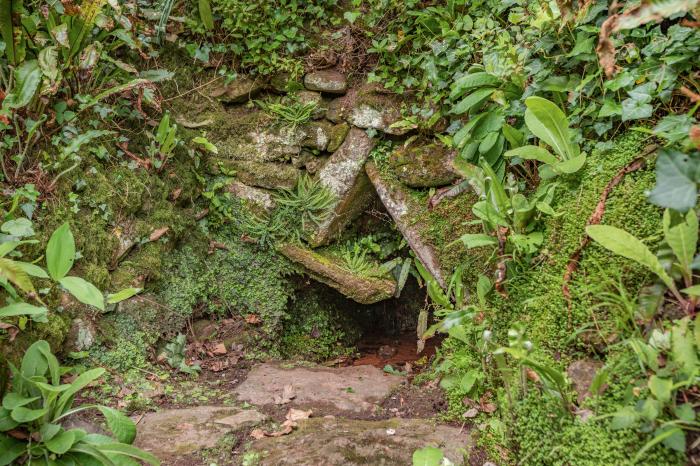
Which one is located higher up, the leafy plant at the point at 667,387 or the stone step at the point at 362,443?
the leafy plant at the point at 667,387

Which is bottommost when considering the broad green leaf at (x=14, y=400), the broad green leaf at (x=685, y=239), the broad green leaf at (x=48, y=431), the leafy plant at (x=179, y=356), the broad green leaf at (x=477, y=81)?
the leafy plant at (x=179, y=356)

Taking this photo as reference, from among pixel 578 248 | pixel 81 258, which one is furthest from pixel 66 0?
pixel 578 248

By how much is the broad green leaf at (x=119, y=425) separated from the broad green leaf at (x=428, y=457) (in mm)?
1427

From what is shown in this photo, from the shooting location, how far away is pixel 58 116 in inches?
145

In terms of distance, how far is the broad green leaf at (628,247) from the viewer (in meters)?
2.03

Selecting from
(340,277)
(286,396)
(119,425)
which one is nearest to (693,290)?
(286,396)

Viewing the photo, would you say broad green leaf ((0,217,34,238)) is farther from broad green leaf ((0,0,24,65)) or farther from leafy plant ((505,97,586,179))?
leafy plant ((505,97,586,179))

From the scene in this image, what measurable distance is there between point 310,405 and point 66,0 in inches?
→ 124

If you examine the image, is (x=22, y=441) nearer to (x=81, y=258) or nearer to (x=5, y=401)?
(x=5, y=401)

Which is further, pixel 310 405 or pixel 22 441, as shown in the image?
pixel 310 405

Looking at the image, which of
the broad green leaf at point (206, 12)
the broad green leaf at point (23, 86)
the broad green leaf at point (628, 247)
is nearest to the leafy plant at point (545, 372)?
the broad green leaf at point (628, 247)

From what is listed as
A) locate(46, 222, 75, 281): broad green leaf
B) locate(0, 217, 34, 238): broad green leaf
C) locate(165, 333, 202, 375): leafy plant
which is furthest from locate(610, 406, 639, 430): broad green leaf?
locate(0, 217, 34, 238): broad green leaf

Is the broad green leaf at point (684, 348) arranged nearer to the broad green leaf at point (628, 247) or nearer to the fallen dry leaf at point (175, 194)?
the broad green leaf at point (628, 247)

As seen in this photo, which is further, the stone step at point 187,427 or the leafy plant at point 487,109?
the leafy plant at point 487,109
